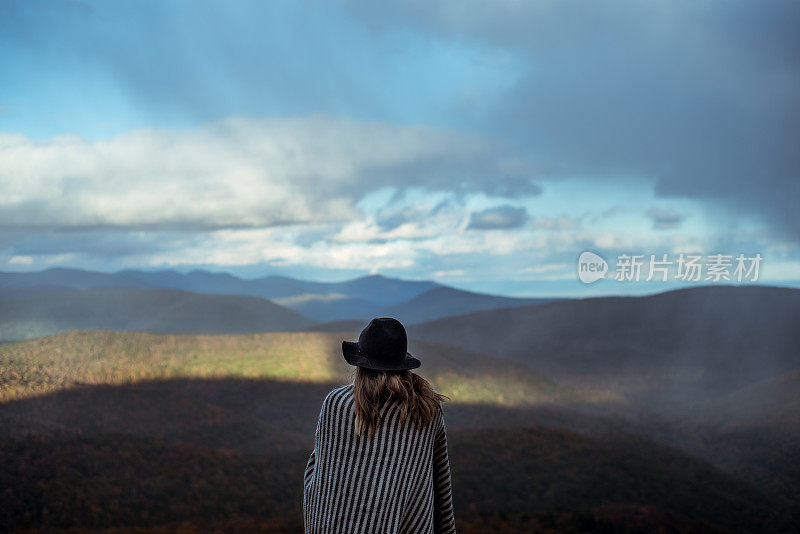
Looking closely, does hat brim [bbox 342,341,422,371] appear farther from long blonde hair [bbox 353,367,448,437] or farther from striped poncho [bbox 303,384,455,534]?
striped poncho [bbox 303,384,455,534]

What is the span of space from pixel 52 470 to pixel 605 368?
35.7m

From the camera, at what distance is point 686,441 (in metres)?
21.8

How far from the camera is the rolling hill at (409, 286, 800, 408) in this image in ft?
118

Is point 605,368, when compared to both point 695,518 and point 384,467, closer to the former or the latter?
point 695,518

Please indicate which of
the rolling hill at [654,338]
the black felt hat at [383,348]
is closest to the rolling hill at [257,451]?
Answer: the rolling hill at [654,338]

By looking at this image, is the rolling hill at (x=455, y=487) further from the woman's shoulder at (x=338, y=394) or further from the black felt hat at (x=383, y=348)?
the black felt hat at (x=383, y=348)

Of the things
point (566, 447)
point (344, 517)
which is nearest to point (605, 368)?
point (566, 447)

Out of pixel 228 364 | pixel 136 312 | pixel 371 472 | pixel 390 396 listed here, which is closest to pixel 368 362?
pixel 390 396

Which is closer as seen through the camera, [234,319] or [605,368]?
[605,368]

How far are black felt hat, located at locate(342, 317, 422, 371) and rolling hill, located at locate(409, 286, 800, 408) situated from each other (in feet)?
103

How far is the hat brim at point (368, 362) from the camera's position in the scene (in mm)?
3292

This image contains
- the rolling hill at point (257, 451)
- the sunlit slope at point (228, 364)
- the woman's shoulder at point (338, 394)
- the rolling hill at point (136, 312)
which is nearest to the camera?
the woman's shoulder at point (338, 394)

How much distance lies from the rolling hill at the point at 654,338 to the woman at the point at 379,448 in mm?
30724

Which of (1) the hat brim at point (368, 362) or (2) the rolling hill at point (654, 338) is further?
(2) the rolling hill at point (654, 338)
